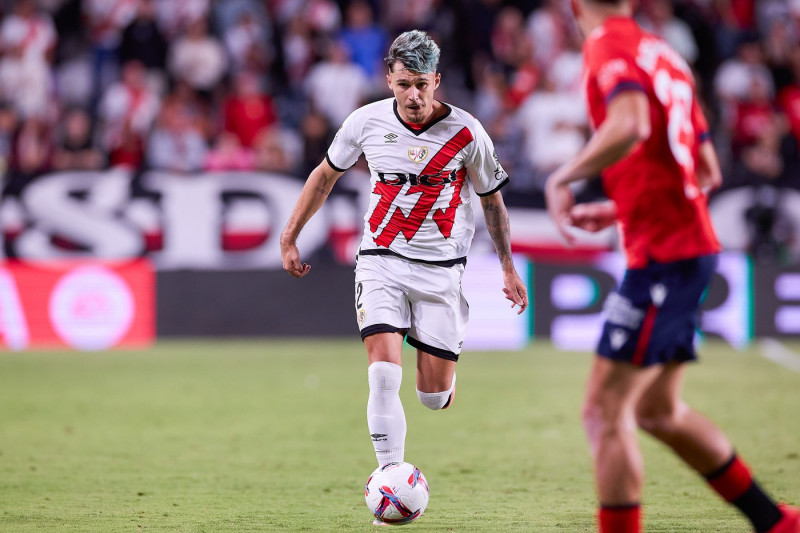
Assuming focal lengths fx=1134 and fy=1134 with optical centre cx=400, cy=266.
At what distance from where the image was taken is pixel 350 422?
29.5 feet

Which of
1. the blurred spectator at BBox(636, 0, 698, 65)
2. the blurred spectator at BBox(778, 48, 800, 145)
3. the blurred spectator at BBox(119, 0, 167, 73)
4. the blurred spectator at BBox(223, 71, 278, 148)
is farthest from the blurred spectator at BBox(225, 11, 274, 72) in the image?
the blurred spectator at BBox(778, 48, 800, 145)

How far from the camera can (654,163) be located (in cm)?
423

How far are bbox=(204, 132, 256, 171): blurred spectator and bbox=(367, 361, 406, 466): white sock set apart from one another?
9275 mm

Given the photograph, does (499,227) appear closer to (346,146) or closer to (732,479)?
(346,146)

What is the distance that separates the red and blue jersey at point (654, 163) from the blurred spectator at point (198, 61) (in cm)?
1270

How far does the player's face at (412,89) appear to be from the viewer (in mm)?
5754

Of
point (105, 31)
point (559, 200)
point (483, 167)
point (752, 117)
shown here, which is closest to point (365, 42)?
point (105, 31)

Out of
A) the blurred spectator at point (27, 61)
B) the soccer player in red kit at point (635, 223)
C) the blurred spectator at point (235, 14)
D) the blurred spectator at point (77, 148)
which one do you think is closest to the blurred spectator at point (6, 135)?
the blurred spectator at point (27, 61)

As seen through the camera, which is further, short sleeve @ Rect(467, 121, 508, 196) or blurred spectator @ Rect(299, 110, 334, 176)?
blurred spectator @ Rect(299, 110, 334, 176)

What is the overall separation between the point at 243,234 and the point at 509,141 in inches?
149

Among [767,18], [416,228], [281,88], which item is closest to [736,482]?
[416,228]

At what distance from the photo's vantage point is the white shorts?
235 inches

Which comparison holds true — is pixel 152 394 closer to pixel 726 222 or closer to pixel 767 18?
pixel 726 222

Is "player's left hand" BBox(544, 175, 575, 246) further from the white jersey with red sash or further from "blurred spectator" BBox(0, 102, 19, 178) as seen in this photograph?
"blurred spectator" BBox(0, 102, 19, 178)
